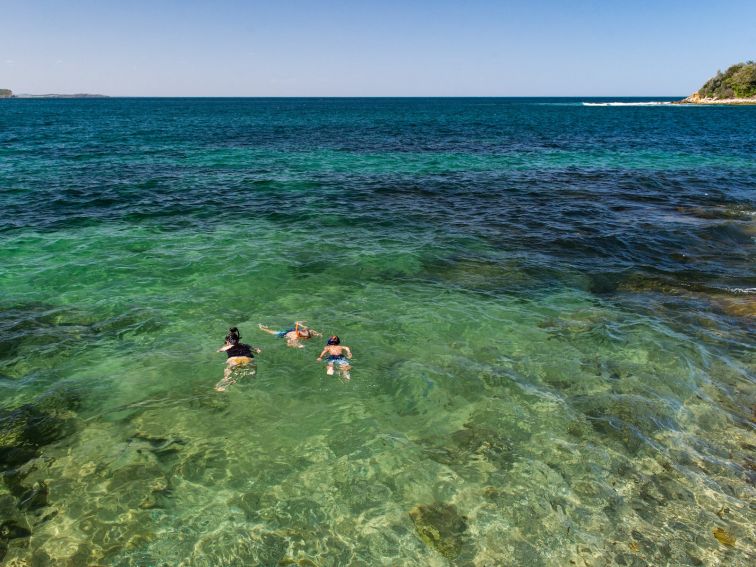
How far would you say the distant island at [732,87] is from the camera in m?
150

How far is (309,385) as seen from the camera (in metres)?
12.3

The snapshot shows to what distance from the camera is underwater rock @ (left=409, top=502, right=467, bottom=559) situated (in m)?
7.91

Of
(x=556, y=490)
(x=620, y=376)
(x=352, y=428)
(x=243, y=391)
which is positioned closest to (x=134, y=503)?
(x=243, y=391)

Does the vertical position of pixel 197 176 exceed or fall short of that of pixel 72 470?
it exceeds it

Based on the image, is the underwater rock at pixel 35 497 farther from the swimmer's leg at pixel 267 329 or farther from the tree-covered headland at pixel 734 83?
the tree-covered headland at pixel 734 83

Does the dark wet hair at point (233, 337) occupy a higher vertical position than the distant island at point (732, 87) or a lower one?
lower

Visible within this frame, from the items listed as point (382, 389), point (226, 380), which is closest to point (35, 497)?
point (226, 380)

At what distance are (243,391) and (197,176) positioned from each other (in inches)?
1237

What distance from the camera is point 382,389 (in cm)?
1211

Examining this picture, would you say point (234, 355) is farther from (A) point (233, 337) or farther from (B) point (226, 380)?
(B) point (226, 380)

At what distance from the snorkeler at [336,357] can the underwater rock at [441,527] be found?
4633mm

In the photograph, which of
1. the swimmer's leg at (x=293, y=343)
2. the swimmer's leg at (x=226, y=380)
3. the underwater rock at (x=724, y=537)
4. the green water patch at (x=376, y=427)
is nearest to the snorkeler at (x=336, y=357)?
the green water patch at (x=376, y=427)

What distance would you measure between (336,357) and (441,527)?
5.85m

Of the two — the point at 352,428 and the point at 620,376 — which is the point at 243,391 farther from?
the point at 620,376
